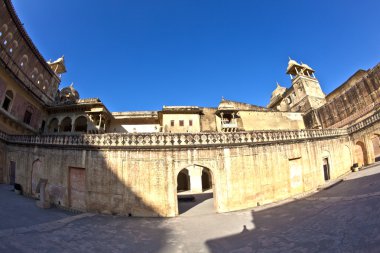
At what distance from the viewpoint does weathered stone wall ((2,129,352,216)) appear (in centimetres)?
933

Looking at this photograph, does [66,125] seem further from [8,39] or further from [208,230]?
[208,230]

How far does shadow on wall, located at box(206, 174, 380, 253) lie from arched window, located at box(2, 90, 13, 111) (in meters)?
22.8

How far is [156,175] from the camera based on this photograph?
9.41 metres

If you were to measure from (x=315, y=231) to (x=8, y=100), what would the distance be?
84.2 feet

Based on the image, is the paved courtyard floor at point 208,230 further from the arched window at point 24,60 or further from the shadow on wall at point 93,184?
the arched window at point 24,60

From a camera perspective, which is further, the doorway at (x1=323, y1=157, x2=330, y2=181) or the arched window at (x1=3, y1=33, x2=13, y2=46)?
the arched window at (x1=3, y1=33, x2=13, y2=46)

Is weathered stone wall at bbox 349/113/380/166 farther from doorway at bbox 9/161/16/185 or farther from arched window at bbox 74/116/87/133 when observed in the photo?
arched window at bbox 74/116/87/133

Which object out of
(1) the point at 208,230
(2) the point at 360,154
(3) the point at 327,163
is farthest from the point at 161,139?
(2) the point at 360,154

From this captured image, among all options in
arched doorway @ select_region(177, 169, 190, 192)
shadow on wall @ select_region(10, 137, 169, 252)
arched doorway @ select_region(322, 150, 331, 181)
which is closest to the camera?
shadow on wall @ select_region(10, 137, 169, 252)

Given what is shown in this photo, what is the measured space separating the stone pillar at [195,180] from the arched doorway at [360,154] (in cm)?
1445

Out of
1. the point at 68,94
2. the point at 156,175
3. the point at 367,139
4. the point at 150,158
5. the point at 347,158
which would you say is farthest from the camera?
the point at 68,94

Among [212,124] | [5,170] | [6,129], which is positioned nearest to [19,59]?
[6,129]

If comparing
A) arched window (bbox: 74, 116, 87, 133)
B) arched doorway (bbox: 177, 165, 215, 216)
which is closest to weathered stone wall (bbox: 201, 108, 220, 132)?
arched doorway (bbox: 177, 165, 215, 216)

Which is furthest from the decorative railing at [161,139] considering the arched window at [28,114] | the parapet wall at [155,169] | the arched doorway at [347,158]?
the arched window at [28,114]
